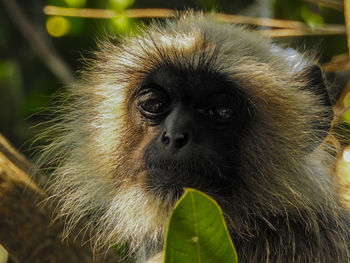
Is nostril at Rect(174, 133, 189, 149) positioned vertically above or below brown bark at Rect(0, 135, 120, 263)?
above

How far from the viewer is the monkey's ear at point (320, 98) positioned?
440 cm

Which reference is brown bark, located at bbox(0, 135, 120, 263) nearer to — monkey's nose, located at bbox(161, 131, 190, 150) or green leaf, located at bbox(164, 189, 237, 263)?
monkey's nose, located at bbox(161, 131, 190, 150)

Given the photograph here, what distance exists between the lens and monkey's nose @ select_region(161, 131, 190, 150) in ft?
12.1

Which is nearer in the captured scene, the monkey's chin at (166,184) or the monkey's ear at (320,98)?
the monkey's chin at (166,184)

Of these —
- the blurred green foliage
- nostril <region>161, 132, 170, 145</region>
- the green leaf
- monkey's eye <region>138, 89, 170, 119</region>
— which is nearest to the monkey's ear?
monkey's eye <region>138, 89, 170, 119</region>

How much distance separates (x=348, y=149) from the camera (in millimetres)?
4695

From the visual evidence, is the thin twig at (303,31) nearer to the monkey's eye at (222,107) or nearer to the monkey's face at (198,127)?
the monkey's face at (198,127)

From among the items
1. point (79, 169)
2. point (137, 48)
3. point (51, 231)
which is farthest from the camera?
point (79, 169)

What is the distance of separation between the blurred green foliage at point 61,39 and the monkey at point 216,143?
1.81 m

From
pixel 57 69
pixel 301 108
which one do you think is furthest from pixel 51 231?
pixel 57 69

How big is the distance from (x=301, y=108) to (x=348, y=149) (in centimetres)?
65

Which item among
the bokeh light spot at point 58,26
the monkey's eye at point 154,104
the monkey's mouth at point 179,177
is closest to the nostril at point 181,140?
the monkey's mouth at point 179,177

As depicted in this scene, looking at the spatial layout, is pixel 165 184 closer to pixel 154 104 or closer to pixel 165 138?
pixel 165 138

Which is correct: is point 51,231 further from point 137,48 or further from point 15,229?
point 137,48
